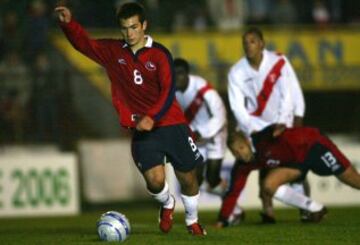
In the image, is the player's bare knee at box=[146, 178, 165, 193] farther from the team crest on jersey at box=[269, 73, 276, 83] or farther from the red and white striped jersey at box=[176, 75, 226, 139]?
the red and white striped jersey at box=[176, 75, 226, 139]

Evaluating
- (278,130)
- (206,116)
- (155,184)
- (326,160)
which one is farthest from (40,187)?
(155,184)

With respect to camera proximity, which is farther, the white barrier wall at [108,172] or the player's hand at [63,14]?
the white barrier wall at [108,172]

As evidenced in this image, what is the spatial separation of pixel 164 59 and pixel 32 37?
1049 centimetres

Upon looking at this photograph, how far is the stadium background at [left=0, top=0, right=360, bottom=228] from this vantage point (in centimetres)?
1789

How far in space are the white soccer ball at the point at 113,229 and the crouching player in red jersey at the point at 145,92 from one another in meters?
0.51

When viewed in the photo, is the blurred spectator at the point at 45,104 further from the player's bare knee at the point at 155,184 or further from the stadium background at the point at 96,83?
the player's bare knee at the point at 155,184

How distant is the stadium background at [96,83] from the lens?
58.7ft

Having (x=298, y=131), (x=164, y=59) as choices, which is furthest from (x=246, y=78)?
(x=164, y=59)

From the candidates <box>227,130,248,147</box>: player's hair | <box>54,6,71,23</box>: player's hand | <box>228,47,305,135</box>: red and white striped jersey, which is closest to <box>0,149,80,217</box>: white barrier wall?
<box>228,47,305,135</box>: red and white striped jersey

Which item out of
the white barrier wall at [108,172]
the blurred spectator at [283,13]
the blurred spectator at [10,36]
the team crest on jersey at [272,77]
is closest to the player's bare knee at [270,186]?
the team crest on jersey at [272,77]

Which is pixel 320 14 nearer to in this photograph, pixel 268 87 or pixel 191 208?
pixel 268 87

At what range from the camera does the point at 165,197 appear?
36.4 ft

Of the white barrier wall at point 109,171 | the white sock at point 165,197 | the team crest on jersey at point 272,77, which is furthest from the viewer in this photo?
the white barrier wall at point 109,171

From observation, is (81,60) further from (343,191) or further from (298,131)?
(298,131)
